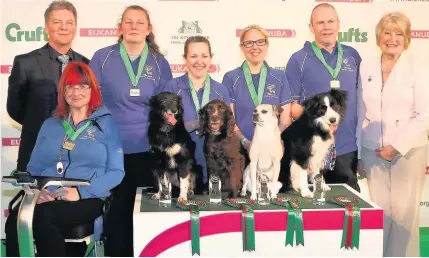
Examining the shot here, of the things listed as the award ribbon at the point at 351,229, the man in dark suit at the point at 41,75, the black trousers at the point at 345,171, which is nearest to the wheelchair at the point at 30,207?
the man in dark suit at the point at 41,75

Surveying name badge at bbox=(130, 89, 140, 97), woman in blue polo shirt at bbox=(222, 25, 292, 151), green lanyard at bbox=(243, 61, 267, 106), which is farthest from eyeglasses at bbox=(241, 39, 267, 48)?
name badge at bbox=(130, 89, 140, 97)

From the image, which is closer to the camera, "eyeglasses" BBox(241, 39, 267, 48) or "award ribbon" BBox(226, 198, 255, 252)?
"award ribbon" BBox(226, 198, 255, 252)

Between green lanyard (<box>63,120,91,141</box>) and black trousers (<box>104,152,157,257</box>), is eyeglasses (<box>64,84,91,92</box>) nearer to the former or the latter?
green lanyard (<box>63,120,91,141</box>)

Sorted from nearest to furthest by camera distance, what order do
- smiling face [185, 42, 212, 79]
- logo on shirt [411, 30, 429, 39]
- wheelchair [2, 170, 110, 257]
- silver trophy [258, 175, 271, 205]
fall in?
wheelchair [2, 170, 110, 257]
silver trophy [258, 175, 271, 205]
smiling face [185, 42, 212, 79]
logo on shirt [411, 30, 429, 39]

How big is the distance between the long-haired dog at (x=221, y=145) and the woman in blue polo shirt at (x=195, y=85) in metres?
0.38

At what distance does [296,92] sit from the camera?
3928 mm

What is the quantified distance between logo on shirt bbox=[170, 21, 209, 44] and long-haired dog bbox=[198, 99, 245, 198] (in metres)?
0.88

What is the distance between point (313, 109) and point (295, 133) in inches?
8.5

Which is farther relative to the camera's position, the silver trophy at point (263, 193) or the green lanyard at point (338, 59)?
the green lanyard at point (338, 59)

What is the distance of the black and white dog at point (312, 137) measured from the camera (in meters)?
3.42

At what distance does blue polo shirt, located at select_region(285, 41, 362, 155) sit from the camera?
3898mm

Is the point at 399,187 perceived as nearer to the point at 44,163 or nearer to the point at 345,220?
the point at 345,220

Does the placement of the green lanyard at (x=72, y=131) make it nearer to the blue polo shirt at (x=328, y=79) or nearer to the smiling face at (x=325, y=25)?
the blue polo shirt at (x=328, y=79)

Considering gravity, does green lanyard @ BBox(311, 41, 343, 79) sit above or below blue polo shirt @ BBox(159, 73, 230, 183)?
above
